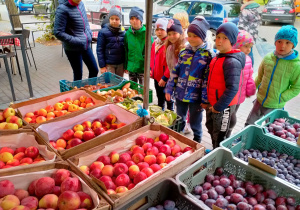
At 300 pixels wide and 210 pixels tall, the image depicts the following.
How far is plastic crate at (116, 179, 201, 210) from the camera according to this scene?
1.47 metres

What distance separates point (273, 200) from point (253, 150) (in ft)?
2.24

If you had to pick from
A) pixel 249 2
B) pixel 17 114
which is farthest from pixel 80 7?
pixel 249 2

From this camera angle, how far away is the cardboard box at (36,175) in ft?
4.89

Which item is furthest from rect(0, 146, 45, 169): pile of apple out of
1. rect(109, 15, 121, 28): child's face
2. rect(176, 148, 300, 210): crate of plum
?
rect(109, 15, 121, 28): child's face

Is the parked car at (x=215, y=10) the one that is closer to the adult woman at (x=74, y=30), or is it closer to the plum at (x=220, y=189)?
the adult woman at (x=74, y=30)

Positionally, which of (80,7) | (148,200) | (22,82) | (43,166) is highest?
(80,7)

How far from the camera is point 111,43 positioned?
13.5 feet

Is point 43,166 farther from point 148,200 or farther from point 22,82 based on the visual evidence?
point 22,82

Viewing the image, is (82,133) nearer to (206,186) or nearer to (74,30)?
(206,186)

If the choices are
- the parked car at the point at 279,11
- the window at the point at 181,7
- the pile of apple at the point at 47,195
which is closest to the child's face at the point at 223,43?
the pile of apple at the point at 47,195

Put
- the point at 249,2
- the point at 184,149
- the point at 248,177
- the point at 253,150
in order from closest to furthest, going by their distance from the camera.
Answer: the point at 248,177
the point at 184,149
the point at 253,150
the point at 249,2

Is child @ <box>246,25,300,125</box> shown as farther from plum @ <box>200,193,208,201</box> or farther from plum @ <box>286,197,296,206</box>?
plum @ <box>200,193,208,201</box>

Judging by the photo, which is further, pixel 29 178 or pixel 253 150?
pixel 253 150

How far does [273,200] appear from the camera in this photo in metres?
1.70
